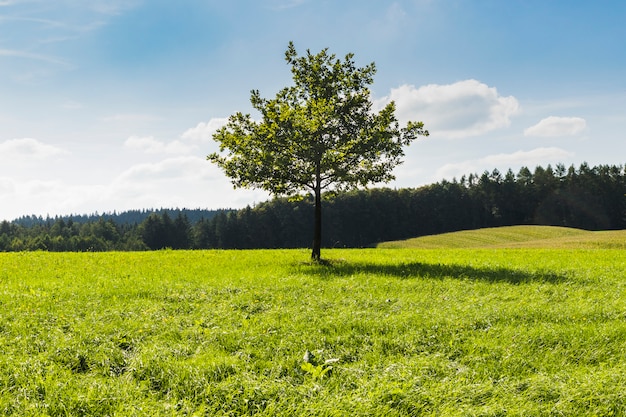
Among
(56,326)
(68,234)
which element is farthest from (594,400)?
(68,234)

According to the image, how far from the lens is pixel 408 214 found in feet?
398

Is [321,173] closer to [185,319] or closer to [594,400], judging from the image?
[185,319]

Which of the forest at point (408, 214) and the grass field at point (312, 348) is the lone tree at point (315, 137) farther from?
the forest at point (408, 214)

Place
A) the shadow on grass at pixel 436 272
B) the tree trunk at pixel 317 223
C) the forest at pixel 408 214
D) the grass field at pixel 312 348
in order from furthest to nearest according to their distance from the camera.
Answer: the forest at pixel 408 214
the tree trunk at pixel 317 223
the shadow on grass at pixel 436 272
the grass field at pixel 312 348

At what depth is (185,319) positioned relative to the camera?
377 inches

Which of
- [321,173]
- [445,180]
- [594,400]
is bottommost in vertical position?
[594,400]

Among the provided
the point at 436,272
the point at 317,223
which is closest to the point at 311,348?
the point at 436,272

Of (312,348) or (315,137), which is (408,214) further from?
(312,348)

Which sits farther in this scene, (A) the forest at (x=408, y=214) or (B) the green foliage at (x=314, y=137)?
(A) the forest at (x=408, y=214)

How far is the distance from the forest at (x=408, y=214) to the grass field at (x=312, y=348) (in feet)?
316

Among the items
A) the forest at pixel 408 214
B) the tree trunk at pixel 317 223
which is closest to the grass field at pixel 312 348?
the tree trunk at pixel 317 223

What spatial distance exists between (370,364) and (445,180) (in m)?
133

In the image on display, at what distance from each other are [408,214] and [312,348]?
117 metres

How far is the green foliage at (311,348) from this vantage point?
580 cm
